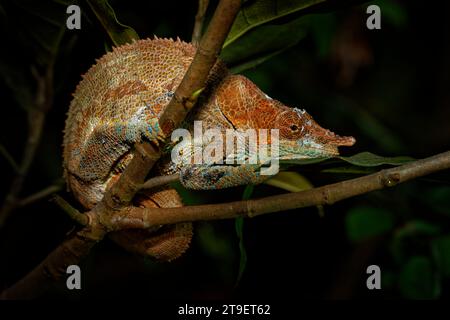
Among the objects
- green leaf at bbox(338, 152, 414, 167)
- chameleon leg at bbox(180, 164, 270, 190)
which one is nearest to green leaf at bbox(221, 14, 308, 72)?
chameleon leg at bbox(180, 164, 270, 190)

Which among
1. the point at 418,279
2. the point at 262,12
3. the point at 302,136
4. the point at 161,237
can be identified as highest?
the point at 262,12

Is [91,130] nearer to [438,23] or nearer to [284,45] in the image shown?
[284,45]

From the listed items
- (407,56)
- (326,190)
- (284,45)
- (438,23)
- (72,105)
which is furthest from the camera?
(407,56)

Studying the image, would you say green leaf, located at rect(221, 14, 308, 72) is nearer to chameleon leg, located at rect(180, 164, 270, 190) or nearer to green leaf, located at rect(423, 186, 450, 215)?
chameleon leg, located at rect(180, 164, 270, 190)

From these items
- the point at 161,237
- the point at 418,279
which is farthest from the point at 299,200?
the point at 418,279

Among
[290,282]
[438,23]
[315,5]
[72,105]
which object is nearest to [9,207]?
[72,105]

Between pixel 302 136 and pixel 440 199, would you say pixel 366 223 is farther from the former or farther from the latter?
pixel 302 136

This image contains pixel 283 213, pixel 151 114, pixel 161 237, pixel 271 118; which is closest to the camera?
pixel 151 114
